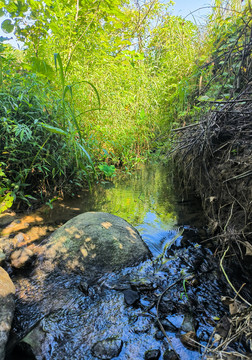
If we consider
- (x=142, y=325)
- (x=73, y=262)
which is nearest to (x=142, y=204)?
(x=73, y=262)

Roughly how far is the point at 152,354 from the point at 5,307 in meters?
0.87

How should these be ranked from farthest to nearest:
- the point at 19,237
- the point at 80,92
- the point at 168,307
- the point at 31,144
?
the point at 80,92 → the point at 31,144 → the point at 19,237 → the point at 168,307

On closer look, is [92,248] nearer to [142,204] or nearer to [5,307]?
Answer: [5,307]

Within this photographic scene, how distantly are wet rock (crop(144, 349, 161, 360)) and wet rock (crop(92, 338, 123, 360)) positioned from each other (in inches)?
5.6

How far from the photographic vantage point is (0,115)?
102 inches

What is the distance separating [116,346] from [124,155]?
455cm

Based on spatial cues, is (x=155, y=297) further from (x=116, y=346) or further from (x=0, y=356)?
(x=0, y=356)

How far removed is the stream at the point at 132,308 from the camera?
1.12 m

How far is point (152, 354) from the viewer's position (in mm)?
1080

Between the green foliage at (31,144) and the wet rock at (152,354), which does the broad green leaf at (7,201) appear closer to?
the green foliage at (31,144)

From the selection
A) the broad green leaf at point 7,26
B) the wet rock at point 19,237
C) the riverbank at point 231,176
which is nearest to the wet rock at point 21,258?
the wet rock at point 19,237

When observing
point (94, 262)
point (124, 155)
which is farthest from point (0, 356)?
point (124, 155)

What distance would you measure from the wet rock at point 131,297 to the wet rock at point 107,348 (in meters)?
0.29

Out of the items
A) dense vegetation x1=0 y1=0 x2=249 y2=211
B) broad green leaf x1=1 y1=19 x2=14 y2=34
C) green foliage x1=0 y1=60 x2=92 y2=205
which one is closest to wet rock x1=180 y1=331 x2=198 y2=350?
dense vegetation x1=0 y1=0 x2=249 y2=211
